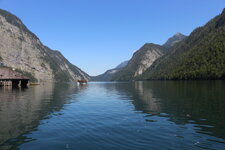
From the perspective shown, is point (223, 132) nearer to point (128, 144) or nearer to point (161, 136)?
point (161, 136)

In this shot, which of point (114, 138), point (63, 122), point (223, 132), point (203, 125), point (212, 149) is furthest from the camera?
point (63, 122)

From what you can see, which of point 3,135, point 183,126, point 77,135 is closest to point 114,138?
point 77,135

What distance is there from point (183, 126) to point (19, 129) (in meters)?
17.2

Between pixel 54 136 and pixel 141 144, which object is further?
pixel 54 136

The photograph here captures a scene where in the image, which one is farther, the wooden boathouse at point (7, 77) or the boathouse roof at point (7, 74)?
the wooden boathouse at point (7, 77)

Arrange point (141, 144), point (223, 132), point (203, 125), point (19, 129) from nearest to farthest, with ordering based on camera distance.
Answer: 1. point (141, 144)
2. point (223, 132)
3. point (19, 129)
4. point (203, 125)

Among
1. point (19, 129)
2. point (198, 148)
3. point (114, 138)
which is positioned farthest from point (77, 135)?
point (198, 148)

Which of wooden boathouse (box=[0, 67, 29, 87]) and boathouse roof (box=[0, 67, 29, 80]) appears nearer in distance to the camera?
boathouse roof (box=[0, 67, 29, 80])

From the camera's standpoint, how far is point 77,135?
1750 cm

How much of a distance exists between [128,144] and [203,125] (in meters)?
10.6

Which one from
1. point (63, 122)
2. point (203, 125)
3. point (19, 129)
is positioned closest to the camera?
point (19, 129)

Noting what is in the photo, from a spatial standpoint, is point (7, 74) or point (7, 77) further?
point (7, 74)

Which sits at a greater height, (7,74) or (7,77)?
(7,74)

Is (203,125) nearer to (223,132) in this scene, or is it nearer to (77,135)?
(223,132)
